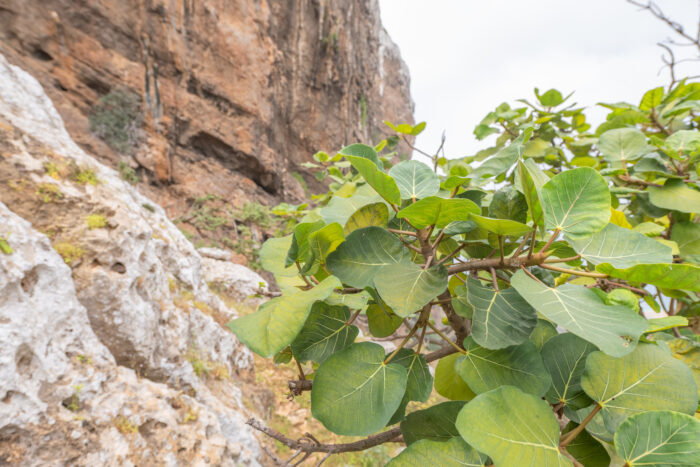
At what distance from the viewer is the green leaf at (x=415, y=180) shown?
37cm

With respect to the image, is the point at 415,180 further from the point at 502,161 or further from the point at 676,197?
the point at 676,197

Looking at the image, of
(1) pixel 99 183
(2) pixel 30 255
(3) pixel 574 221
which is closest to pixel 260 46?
(1) pixel 99 183

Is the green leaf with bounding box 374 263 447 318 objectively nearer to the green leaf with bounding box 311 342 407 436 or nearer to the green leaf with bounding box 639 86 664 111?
the green leaf with bounding box 311 342 407 436

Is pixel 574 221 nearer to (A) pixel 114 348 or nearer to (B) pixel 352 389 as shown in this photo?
(B) pixel 352 389

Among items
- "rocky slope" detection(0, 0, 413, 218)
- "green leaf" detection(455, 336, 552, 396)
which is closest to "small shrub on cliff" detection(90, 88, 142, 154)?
"rocky slope" detection(0, 0, 413, 218)

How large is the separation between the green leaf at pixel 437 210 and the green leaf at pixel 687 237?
0.53m

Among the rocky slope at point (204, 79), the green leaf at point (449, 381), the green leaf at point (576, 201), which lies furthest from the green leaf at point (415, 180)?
the rocky slope at point (204, 79)

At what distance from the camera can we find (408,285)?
31 cm

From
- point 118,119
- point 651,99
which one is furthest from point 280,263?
point 118,119

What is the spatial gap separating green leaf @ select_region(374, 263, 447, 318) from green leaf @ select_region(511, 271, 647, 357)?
0.07 meters

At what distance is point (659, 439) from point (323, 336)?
11.6 inches

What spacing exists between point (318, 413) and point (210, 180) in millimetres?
7264

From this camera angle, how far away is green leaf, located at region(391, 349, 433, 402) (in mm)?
362

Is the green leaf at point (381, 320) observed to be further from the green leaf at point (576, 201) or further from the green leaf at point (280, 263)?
the green leaf at point (576, 201)
